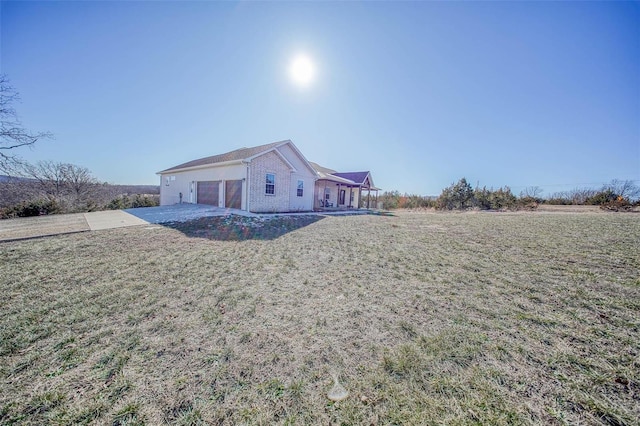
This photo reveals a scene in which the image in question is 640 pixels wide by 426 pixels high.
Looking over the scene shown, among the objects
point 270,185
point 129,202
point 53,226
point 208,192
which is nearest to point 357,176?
point 270,185

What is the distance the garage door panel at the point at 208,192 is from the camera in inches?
627

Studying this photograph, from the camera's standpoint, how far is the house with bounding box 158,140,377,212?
13.8 metres

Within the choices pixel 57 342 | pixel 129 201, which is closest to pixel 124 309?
pixel 57 342

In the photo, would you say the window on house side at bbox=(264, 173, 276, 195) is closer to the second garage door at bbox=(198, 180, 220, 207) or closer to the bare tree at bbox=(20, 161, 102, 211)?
the second garage door at bbox=(198, 180, 220, 207)

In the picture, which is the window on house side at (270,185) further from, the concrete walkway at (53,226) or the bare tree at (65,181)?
the bare tree at (65,181)

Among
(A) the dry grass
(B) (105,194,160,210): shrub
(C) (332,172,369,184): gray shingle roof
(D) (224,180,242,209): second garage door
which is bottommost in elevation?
(A) the dry grass

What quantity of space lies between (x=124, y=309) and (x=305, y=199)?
593 inches

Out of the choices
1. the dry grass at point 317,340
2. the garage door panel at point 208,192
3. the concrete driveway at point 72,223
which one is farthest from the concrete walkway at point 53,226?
the garage door panel at point 208,192

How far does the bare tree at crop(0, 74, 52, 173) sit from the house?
8228 mm

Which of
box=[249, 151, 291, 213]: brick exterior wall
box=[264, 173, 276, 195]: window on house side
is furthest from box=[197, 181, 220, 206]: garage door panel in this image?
box=[264, 173, 276, 195]: window on house side

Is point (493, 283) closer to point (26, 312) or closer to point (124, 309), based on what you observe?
point (124, 309)

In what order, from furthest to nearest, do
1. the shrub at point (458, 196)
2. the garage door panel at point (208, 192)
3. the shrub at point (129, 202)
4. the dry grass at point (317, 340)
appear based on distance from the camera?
1. the shrub at point (129, 202)
2. the shrub at point (458, 196)
3. the garage door panel at point (208, 192)
4. the dry grass at point (317, 340)

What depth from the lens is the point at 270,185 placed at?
1491cm

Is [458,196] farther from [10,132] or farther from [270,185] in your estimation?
[10,132]
